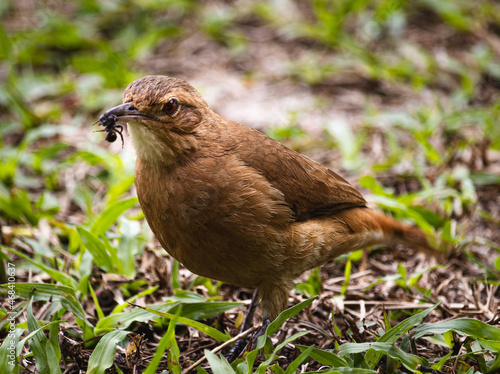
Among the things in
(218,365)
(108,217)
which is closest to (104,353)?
(218,365)

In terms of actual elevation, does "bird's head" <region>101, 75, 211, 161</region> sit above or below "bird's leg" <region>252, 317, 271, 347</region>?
above

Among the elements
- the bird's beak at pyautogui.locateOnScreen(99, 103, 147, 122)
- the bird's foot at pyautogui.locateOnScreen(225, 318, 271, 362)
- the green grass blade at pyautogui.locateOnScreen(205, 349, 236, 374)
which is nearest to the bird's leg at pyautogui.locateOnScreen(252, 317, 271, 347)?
the bird's foot at pyautogui.locateOnScreen(225, 318, 271, 362)

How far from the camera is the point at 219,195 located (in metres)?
3.46

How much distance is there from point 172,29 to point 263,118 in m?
2.28

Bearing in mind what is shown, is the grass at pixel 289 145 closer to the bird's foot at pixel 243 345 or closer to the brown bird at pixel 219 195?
the bird's foot at pixel 243 345

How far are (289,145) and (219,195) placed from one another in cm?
284

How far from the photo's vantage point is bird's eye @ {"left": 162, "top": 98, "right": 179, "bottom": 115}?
11.5 feet

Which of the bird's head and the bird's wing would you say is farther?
the bird's wing

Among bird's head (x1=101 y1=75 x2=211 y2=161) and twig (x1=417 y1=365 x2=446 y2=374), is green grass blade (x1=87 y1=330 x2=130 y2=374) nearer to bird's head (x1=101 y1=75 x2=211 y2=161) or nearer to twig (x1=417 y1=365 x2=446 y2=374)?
bird's head (x1=101 y1=75 x2=211 y2=161)

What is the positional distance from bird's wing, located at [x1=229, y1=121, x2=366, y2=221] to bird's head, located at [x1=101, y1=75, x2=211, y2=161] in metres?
0.42

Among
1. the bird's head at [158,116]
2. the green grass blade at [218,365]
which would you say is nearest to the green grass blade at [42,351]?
the green grass blade at [218,365]

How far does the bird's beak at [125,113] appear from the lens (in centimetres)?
336

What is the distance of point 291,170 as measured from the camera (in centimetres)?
394

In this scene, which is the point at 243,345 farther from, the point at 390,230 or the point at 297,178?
the point at 390,230
